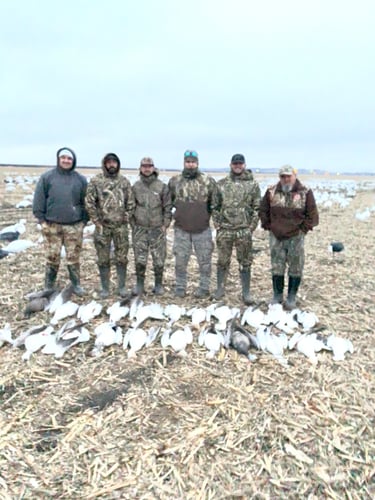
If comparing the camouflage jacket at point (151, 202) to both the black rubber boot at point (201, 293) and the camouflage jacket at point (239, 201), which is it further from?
the black rubber boot at point (201, 293)

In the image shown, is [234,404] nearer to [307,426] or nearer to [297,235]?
[307,426]

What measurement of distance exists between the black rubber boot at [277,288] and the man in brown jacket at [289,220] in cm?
1

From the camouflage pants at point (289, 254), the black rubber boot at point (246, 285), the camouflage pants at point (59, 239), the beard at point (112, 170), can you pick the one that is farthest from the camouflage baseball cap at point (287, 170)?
the camouflage pants at point (59, 239)

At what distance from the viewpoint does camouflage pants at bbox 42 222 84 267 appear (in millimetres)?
5832

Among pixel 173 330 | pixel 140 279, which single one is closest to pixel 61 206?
pixel 140 279

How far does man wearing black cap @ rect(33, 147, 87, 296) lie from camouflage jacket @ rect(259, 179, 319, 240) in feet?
8.73

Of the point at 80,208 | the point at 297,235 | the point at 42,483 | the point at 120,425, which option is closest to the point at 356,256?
the point at 297,235

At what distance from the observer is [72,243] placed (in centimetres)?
594

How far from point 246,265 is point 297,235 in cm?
85

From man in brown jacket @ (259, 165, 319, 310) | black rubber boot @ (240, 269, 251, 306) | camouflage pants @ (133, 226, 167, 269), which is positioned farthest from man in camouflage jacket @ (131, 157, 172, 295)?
man in brown jacket @ (259, 165, 319, 310)

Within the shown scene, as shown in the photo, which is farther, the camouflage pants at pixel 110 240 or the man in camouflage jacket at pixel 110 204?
the camouflage pants at pixel 110 240

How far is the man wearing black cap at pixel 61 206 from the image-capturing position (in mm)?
5684

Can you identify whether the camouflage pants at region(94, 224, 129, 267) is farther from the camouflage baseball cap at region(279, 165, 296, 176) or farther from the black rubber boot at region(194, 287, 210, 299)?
the camouflage baseball cap at region(279, 165, 296, 176)

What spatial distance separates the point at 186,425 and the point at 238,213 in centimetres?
314
